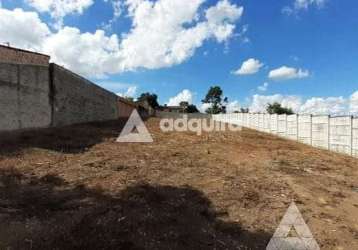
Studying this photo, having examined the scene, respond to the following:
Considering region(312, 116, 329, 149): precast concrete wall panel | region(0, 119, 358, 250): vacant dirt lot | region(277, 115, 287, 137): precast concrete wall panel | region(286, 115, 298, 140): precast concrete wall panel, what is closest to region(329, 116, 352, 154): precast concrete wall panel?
region(312, 116, 329, 149): precast concrete wall panel

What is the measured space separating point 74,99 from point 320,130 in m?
11.4

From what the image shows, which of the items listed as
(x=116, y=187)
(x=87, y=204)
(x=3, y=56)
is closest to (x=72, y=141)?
(x=3, y=56)

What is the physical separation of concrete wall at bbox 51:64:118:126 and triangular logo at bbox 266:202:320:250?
32.6 feet

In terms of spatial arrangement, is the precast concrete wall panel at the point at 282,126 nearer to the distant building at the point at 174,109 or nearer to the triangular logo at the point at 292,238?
the triangular logo at the point at 292,238

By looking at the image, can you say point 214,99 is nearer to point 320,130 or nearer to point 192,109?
point 192,109

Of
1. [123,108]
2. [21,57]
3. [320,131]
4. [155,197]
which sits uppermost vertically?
[21,57]

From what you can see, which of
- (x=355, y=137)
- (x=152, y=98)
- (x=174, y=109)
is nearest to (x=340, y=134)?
(x=355, y=137)

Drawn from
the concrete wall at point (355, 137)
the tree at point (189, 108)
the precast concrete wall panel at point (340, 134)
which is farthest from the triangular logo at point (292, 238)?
the tree at point (189, 108)

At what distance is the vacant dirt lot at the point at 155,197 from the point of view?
4.86 metres

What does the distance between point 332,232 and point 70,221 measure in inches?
163

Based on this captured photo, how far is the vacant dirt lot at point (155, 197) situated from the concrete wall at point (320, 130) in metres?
3.23

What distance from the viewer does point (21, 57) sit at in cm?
1129

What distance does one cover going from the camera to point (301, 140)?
18.1 meters

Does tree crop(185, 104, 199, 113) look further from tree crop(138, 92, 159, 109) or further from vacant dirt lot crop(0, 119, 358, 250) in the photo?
vacant dirt lot crop(0, 119, 358, 250)
